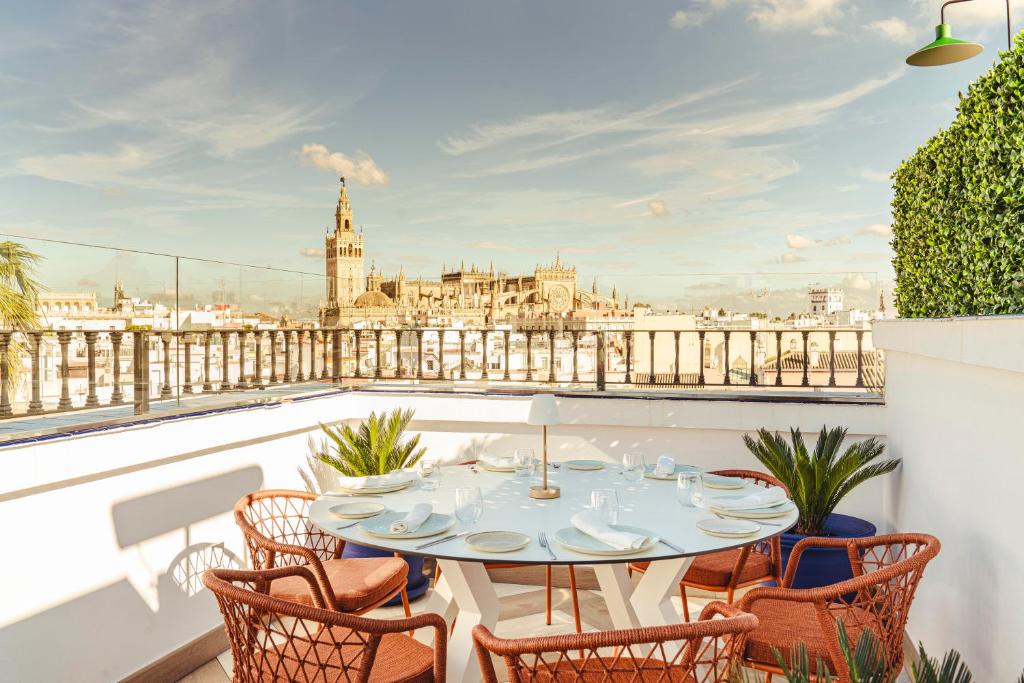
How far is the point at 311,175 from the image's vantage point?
46.2 feet

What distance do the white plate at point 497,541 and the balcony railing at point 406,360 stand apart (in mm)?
2104

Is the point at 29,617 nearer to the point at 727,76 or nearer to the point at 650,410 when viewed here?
the point at 650,410

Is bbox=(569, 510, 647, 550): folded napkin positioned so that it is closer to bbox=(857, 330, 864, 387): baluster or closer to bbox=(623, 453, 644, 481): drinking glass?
bbox=(623, 453, 644, 481): drinking glass

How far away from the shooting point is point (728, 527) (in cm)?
234

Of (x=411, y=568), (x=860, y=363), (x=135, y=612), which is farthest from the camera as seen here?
(x=860, y=363)

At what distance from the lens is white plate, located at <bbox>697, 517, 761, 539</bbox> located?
2.28 m

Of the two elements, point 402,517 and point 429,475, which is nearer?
point 402,517

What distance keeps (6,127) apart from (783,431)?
17.1 metres

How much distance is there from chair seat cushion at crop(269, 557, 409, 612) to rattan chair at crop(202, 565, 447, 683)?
468 mm

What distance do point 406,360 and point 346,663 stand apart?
3.71 meters

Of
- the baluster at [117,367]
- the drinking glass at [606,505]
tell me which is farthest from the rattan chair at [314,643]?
the baluster at [117,367]

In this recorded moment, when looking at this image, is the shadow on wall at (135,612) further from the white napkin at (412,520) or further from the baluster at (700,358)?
the baluster at (700,358)

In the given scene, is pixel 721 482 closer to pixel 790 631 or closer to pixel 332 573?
pixel 790 631

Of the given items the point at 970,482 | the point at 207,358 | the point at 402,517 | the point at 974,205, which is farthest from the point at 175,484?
the point at 974,205
